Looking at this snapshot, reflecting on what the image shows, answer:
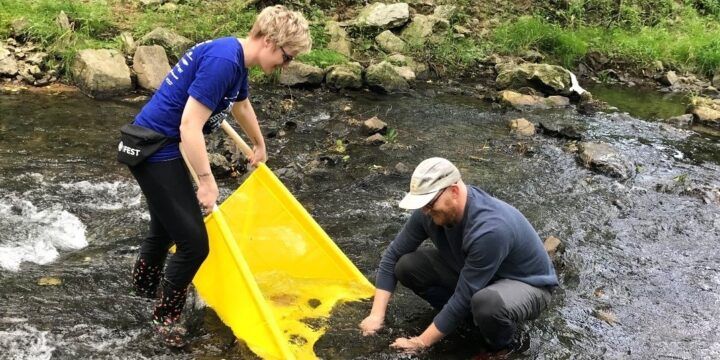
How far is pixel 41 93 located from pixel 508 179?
5828 millimetres

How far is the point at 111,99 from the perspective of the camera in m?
8.01

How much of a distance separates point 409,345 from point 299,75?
659 cm

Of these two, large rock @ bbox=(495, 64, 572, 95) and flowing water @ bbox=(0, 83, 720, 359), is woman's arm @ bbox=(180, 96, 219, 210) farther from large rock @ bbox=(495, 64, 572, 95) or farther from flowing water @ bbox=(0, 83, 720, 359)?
large rock @ bbox=(495, 64, 572, 95)

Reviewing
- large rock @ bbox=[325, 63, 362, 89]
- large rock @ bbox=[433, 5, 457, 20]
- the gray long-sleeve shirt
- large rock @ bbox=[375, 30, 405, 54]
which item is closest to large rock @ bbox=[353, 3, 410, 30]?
large rock @ bbox=[375, 30, 405, 54]

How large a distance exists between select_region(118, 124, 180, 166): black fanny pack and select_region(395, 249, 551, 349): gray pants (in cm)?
140

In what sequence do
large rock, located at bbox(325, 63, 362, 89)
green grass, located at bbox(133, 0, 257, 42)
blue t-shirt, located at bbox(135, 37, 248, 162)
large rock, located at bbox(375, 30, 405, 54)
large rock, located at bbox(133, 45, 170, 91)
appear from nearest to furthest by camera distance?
1. blue t-shirt, located at bbox(135, 37, 248, 162)
2. large rock, located at bbox(133, 45, 170, 91)
3. large rock, located at bbox(325, 63, 362, 89)
4. green grass, located at bbox(133, 0, 257, 42)
5. large rock, located at bbox(375, 30, 405, 54)

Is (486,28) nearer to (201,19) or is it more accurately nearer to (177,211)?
(201,19)

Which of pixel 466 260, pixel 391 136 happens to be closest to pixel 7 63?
pixel 391 136

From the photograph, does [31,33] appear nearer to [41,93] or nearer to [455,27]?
[41,93]

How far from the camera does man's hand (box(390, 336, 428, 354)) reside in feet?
10.4

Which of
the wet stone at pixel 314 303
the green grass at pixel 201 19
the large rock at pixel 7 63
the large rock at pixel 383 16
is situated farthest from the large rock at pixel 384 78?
the wet stone at pixel 314 303

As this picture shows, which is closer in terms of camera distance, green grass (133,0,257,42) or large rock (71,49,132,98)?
large rock (71,49,132,98)

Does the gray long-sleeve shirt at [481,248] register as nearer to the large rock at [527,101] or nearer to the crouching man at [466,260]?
the crouching man at [466,260]

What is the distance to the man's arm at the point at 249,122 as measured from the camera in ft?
10.8
